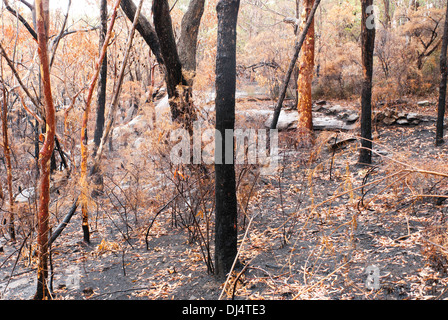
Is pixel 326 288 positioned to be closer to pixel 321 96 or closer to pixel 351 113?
pixel 351 113

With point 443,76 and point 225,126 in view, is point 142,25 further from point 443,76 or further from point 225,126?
point 443,76

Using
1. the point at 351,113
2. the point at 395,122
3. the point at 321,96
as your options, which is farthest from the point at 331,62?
the point at 395,122

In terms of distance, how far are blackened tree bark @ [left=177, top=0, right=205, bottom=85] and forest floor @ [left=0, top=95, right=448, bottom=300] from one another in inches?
112

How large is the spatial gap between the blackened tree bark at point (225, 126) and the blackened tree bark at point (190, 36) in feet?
11.1

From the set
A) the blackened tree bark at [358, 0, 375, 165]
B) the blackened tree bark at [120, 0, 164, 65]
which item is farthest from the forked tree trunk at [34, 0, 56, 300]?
the blackened tree bark at [358, 0, 375, 165]

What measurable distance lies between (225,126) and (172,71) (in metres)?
2.69

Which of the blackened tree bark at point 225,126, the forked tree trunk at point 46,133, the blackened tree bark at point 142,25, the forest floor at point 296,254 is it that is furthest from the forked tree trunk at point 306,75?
the forked tree trunk at point 46,133

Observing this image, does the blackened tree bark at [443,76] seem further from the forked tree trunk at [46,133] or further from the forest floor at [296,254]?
the forked tree trunk at [46,133]

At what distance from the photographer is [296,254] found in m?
4.12

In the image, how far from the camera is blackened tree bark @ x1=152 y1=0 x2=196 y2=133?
4914mm

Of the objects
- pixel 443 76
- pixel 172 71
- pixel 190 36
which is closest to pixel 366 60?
pixel 443 76

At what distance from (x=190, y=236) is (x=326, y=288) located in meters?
2.26

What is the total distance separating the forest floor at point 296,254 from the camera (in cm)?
307

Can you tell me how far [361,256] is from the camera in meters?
3.75
